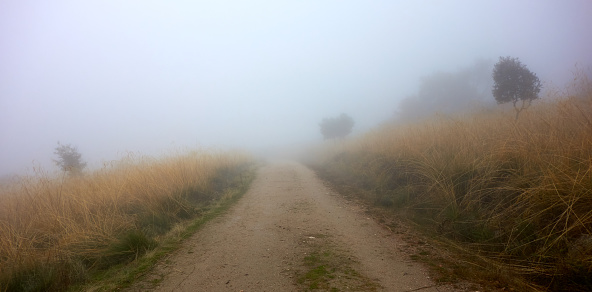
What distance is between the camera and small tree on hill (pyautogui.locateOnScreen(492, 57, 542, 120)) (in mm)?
13438

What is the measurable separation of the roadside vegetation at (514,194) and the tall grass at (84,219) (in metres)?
4.99

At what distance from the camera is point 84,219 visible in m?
4.76

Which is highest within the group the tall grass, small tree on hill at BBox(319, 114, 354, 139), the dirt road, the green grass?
small tree on hill at BBox(319, 114, 354, 139)

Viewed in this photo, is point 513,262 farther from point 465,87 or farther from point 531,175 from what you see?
point 465,87

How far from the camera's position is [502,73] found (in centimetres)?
1443

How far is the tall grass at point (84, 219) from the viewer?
333 cm

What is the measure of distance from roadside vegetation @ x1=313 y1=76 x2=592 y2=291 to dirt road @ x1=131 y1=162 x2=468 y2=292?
906 mm

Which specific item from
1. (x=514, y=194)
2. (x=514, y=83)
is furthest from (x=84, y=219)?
(x=514, y=83)

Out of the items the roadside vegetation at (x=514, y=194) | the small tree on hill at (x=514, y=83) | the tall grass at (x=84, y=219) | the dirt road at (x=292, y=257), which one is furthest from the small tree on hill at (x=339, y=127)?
the dirt road at (x=292, y=257)

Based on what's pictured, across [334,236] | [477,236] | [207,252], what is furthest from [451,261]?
[207,252]

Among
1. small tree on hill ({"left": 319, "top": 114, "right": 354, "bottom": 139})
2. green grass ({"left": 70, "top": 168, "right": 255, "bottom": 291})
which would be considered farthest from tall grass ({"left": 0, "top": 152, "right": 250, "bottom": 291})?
small tree on hill ({"left": 319, "top": 114, "right": 354, "bottom": 139})

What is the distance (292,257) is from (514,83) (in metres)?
16.5

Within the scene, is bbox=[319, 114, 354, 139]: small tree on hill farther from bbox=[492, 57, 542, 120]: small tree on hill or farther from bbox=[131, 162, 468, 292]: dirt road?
bbox=[131, 162, 468, 292]: dirt road

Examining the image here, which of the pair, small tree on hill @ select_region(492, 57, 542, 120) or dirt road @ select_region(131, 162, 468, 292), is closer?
dirt road @ select_region(131, 162, 468, 292)
